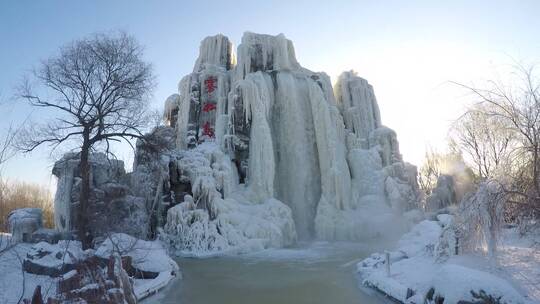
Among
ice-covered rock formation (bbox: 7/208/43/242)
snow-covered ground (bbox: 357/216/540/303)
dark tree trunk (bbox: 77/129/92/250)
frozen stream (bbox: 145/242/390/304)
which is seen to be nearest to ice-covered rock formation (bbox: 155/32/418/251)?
frozen stream (bbox: 145/242/390/304)

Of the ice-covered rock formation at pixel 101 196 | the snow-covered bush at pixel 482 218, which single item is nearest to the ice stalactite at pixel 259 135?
the ice-covered rock formation at pixel 101 196

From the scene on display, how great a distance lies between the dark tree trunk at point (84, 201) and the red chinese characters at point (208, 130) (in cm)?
1228

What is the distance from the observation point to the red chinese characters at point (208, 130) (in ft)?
78.0

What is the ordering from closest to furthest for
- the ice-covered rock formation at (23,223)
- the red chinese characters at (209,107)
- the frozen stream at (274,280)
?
the frozen stream at (274,280), the ice-covered rock formation at (23,223), the red chinese characters at (209,107)

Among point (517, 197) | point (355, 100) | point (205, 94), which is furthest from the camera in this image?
point (355, 100)

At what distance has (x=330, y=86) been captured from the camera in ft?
84.0

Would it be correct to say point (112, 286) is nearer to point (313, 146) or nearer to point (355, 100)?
point (313, 146)

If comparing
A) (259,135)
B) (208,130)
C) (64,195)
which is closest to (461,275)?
(259,135)

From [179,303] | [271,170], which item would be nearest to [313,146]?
[271,170]

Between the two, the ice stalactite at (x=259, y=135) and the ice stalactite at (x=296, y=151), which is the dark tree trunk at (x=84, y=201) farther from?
the ice stalactite at (x=296, y=151)

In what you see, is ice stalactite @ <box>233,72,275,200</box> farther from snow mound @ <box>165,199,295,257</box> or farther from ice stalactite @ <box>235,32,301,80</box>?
ice stalactite @ <box>235,32,301,80</box>

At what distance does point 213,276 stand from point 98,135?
5.39 meters

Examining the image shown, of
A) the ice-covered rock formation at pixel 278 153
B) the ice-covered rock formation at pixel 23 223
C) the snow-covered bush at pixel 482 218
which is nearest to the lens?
the snow-covered bush at pixel 482 218

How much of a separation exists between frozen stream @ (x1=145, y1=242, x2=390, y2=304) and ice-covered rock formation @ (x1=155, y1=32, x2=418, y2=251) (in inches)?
113
